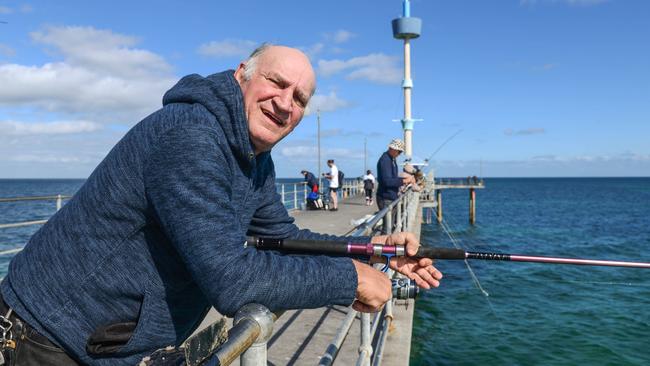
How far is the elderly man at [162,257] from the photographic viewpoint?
1.35 metres

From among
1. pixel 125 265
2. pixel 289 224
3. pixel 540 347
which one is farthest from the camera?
pixel 540 347

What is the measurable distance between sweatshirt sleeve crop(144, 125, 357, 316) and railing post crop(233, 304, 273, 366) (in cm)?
6

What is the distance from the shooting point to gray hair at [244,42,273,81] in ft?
5.74

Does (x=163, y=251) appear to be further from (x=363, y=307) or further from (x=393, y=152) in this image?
(x=393, y=152)

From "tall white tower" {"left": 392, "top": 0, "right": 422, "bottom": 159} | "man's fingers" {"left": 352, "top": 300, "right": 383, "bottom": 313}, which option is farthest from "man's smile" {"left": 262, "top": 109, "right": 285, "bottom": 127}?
"tall white tower" {"left": 392, "top": 0, "right": 422, "bottom": 159}

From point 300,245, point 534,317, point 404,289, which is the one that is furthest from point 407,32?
point 300,245

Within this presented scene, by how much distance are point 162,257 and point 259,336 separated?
442 mm

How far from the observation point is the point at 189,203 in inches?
52.7

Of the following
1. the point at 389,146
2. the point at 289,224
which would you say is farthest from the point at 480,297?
the point at 289,224

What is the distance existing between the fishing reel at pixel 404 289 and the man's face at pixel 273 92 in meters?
1.01

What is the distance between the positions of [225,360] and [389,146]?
29.8ft

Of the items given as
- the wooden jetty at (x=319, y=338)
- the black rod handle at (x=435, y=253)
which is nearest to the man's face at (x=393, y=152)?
the wooden jetty at (x=319, y=338)

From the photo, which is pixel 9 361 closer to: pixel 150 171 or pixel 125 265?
pixel 125 265

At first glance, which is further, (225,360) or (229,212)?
(229,212)
